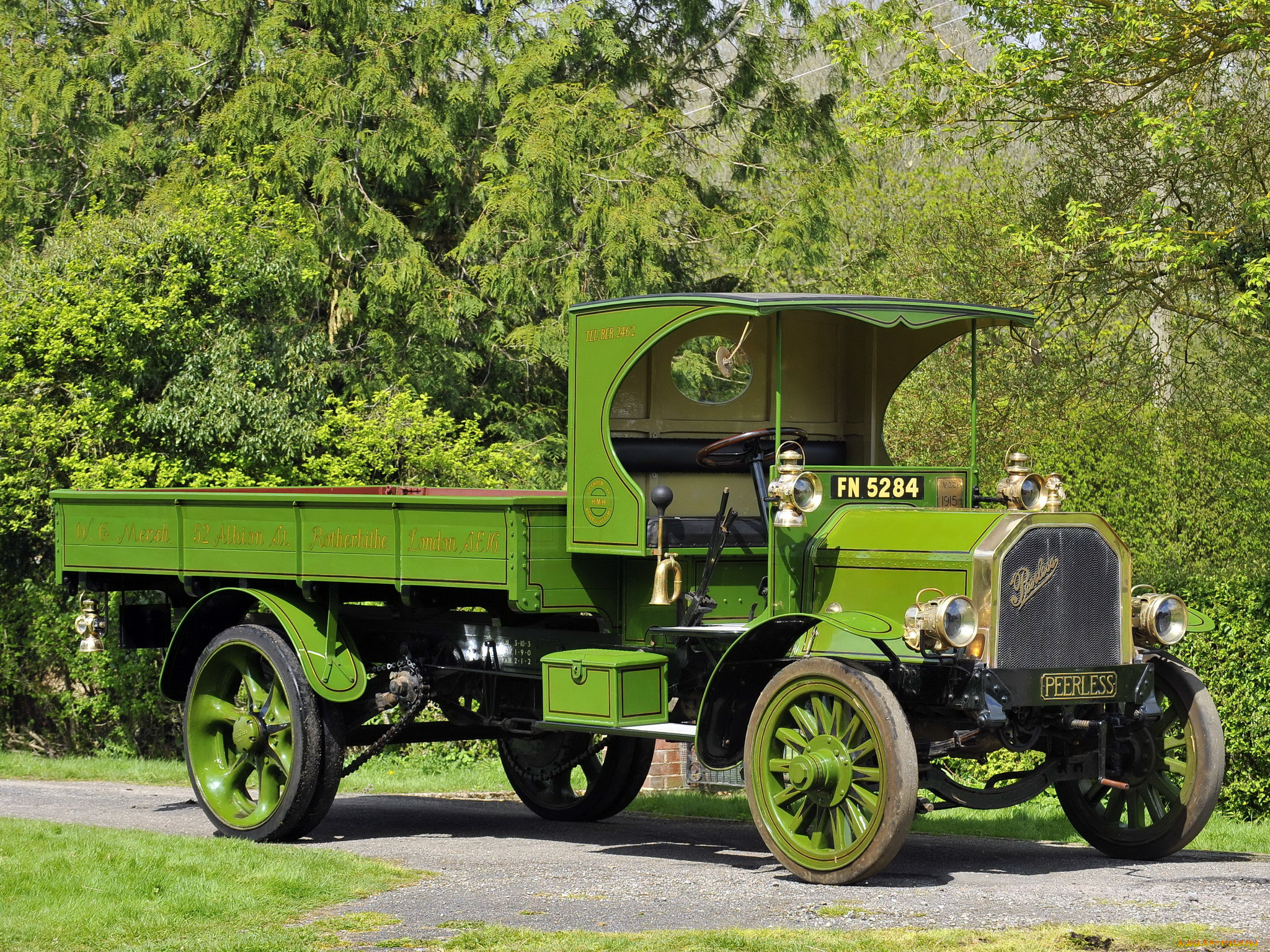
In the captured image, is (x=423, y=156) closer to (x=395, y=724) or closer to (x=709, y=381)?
(x=709, y=381)

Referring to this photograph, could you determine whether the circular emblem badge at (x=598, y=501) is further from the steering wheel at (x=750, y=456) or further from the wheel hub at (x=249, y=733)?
the wheel hub at (x=249, y=733)

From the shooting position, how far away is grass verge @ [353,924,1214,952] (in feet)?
20.4

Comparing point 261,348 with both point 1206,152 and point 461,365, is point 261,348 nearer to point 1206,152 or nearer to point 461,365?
point 461,365

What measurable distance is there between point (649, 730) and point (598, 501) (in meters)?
1.25

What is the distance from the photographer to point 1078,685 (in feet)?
26.0

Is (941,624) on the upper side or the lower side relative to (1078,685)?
upper

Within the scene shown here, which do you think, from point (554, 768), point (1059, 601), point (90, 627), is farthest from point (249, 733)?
point (1059, 601)

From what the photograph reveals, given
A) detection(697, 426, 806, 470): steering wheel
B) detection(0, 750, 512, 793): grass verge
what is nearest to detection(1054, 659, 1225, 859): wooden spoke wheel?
detection(697, 426, 806, 470): steering wheel

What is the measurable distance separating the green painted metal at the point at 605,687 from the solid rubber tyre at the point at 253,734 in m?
1.65

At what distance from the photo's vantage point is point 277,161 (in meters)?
21.3

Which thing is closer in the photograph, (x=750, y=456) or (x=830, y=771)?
(x=830, y=771)

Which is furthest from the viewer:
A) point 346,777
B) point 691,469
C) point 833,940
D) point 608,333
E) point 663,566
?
point 346,777

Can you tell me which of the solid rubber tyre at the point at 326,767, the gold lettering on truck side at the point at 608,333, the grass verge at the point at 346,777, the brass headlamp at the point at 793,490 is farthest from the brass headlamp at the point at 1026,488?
the grass verge at the point at 346,777

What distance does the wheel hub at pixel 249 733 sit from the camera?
10039mm
